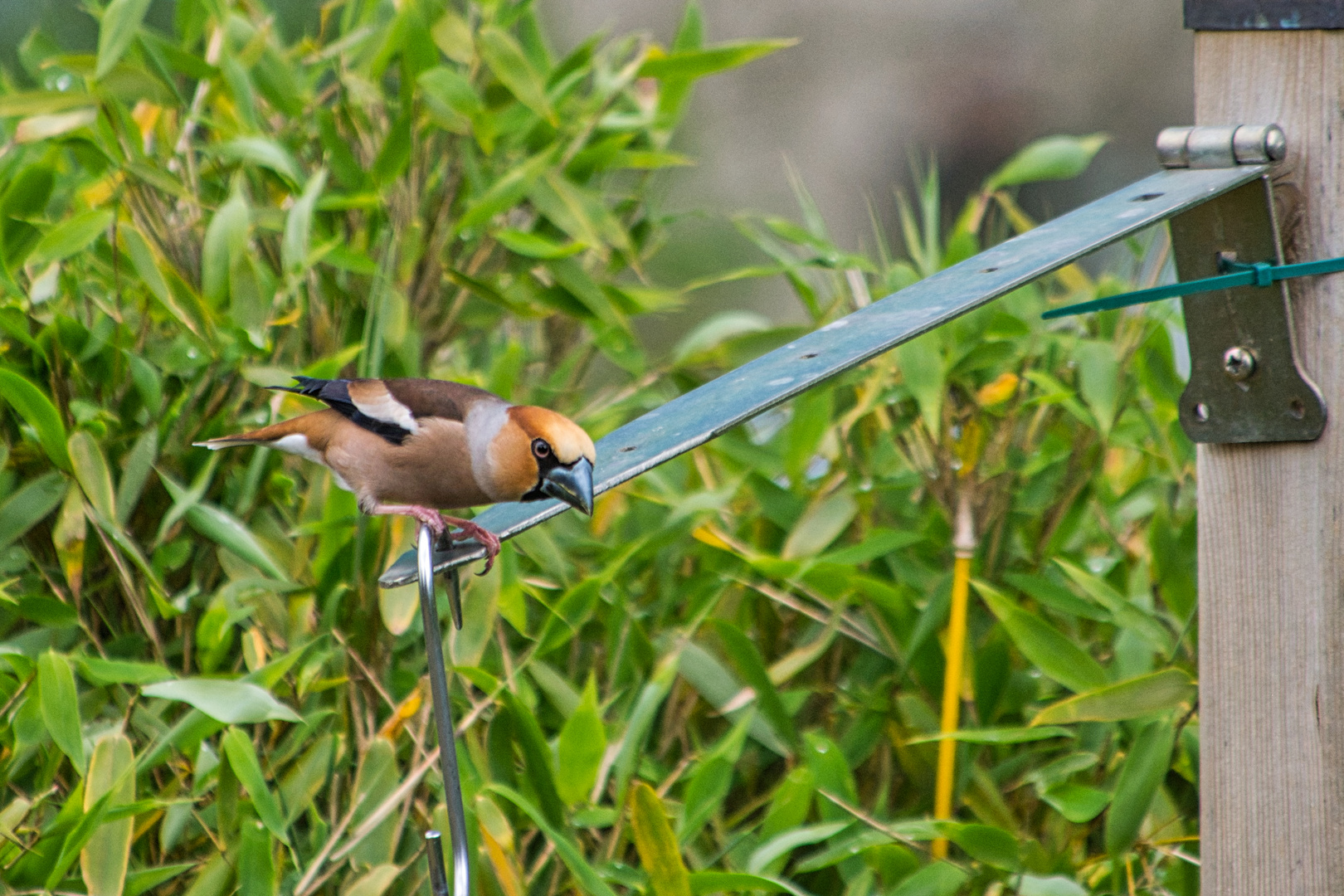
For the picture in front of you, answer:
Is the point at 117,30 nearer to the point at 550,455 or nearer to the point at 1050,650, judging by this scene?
the point at 550,455

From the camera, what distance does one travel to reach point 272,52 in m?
1.83

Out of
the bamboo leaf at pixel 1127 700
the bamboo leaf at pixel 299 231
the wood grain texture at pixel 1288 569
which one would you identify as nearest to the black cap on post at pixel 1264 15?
the wood grain texture at pixel 1288 569

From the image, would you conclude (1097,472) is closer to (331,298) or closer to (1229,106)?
(1229,106)

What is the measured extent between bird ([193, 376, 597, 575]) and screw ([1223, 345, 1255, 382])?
58 centimetres

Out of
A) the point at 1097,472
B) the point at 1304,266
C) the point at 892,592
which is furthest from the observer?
the point at 1097,472

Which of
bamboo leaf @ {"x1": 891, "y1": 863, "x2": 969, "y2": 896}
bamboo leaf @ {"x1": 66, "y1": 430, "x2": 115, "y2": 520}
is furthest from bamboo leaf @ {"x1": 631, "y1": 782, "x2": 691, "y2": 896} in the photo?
bamboo leaf @ {"x1": 66, "y1": 430, "x2": 115, "y2": 520}

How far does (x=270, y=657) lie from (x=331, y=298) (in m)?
0.50

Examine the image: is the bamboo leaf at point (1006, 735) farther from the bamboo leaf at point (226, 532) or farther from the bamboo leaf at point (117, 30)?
the bamboo leaf at point (117, 30)

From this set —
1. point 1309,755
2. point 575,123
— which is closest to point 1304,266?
point 1309,755

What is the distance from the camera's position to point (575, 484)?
116cm

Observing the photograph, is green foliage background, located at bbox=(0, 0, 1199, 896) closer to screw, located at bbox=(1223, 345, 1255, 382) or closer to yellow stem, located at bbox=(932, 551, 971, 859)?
yellow stem, located at bbox=(932, 551, 971, 859)

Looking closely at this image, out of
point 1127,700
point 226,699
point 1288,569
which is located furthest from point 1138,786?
point 226,699

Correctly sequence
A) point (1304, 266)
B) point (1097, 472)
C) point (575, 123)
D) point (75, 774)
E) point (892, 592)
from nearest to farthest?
point (1304, 266)
point (75, 774)
point (892, 592)
point (1097, 472)
point (575, 123)

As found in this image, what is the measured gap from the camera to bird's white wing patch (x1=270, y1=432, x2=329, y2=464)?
1.48 meters
